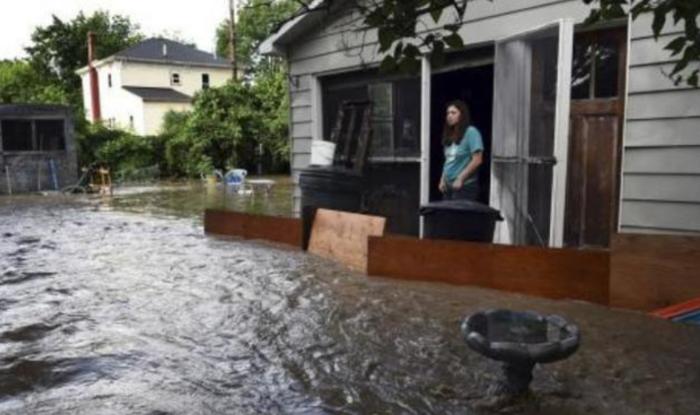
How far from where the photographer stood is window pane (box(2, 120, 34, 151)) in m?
18.1

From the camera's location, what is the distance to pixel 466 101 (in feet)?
26.2

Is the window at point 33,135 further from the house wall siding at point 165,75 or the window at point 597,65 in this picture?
the window at point 597,65

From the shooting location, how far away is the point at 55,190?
61.4 ft

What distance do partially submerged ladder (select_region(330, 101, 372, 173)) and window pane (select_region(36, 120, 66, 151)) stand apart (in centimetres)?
1432

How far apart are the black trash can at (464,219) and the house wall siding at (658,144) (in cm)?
102

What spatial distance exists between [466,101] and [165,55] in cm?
2891

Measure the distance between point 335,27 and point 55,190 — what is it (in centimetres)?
1453

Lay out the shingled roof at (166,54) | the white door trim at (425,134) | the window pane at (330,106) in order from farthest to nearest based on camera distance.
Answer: the shingled roof at (166,54) → the window pane at (330,106) → the white door trim at (425,134)

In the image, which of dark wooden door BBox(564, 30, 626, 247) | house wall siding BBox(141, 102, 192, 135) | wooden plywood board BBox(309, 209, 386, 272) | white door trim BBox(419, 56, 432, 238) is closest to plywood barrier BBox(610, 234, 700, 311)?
dark wooden door BBox(564, 30, 626, 247)

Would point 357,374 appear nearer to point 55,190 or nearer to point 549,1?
point 549,1

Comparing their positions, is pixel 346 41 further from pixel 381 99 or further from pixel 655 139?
pixel 655 139

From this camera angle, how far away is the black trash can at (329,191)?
6.68 metres

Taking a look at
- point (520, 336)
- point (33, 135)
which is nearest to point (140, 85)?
point (33, 135)

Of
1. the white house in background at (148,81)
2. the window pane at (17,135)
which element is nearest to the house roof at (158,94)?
the white house in background at (148,81)
